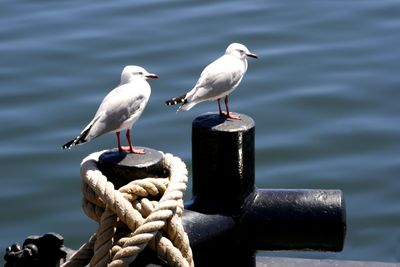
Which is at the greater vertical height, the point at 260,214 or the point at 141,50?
the point at 260,214

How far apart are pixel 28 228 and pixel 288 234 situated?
3.80 metres

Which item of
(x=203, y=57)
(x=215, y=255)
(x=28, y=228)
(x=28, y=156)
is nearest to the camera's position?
(x=215, y=255)

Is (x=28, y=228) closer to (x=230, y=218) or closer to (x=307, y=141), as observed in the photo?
(x=307, y=141)

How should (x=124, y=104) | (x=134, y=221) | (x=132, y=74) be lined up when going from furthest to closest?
(x=132, y=74)
(x=124, y=104)
(x=134, y=221)

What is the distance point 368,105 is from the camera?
7512 millimetres

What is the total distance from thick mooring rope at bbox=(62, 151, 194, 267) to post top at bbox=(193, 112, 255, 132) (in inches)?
9.4

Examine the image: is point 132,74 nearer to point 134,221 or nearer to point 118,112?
point 118,112

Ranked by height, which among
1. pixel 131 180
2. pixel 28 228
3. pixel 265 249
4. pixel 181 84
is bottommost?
pixel 28 228

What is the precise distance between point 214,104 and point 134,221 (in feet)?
15.8

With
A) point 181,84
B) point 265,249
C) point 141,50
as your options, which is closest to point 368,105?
point 181,84

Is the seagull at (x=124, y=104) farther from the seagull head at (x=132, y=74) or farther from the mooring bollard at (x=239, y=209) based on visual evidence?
the mooring bollard at (x=239, y=209)

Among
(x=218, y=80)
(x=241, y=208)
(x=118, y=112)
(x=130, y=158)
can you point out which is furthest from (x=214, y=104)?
(x=130, y=158)

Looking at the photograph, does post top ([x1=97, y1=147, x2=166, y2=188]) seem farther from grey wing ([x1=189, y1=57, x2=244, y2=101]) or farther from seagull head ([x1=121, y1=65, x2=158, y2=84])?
grey wing ([x1=189, y1=57, x2=244, y2=101])

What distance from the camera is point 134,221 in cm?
231
